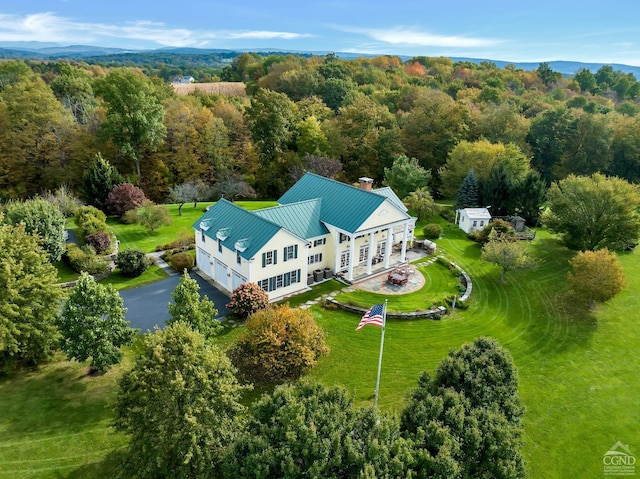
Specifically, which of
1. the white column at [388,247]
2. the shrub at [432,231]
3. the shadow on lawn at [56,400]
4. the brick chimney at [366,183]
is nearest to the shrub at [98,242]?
the shadow on lawn at [56,400]

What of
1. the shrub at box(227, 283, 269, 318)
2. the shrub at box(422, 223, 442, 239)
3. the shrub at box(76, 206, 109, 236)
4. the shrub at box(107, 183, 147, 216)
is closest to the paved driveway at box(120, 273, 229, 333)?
the shrub at box(227, 283, 269, 318)

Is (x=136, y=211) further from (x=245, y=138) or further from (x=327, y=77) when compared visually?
(x=327, y=77)

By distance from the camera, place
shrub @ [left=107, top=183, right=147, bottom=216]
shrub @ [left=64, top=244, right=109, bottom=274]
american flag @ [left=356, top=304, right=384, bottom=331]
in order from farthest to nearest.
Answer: shrub @ [left=107, top=183, right=147, bottom=216] → shrub @ [left=64, top=244, right=109, bottom=274] → american flag @ [left=356, top=304, right=384, bottom=331]

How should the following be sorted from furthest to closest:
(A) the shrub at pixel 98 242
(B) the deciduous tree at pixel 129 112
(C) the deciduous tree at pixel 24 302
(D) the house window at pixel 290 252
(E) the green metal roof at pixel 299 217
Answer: (B) the deciduous tree at pixel 129 112 → (A) the shrub at pixel 98 242 → (E) the green metal roof at pixel 299 217 → (D) the house window at pixel 290 252 → (C) the deciduous tree at pixel 24 302

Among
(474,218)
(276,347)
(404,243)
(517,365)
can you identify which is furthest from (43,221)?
(474,218)

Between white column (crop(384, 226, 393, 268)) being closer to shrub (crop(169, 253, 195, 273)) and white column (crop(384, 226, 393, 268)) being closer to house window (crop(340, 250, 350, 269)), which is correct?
house window (crop(340, 250, 350, 269))

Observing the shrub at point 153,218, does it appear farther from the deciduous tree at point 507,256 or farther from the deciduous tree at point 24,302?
the deciduous tree at point 507,256
